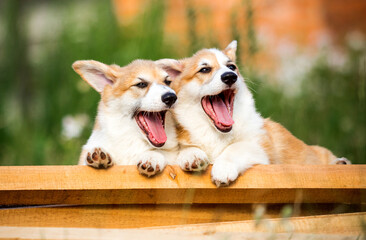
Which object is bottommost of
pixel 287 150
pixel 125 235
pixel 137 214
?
pixel 287 150

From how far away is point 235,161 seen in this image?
3.20 metres

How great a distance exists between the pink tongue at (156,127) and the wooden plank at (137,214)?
25.9 inches

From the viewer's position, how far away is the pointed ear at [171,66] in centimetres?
410

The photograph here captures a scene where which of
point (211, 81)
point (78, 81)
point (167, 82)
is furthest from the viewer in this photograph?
point (78, 81)

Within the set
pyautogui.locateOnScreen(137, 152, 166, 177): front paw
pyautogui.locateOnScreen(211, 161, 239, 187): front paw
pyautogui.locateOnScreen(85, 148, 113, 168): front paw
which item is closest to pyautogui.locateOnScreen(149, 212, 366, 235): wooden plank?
pyautogui.locateOnScreen(211, 161, 239, 187): front paw

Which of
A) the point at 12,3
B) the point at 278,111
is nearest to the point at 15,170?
the point at 278,111

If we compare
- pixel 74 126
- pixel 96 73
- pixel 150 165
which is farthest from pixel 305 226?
pixel 74 126

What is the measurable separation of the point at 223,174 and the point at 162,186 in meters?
0.38

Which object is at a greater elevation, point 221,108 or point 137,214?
point 221,108

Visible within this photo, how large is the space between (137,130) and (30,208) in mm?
1022

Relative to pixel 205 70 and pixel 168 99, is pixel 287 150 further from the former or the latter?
pixel 168 99

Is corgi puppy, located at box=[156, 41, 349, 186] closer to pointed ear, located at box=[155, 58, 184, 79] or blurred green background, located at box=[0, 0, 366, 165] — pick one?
pointed ear, located at box=[155, 58, 184, 79]

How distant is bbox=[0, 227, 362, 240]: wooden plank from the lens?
2535 millimetres

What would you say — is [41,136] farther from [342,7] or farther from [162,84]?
[342,7]
